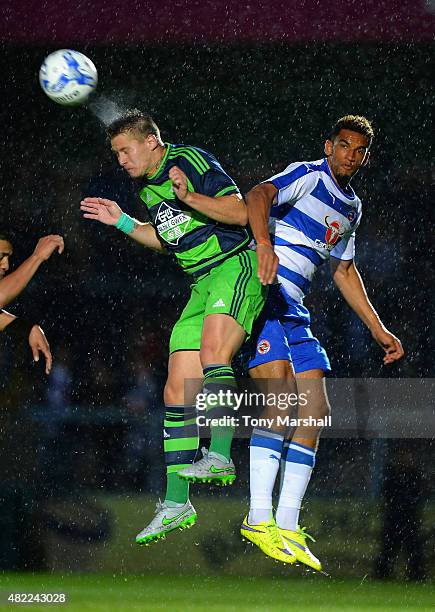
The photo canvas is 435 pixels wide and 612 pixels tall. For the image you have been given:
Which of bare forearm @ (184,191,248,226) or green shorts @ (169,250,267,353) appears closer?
bare forearm @ (184,191,248,226)

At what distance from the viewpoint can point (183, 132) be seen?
7.81 m

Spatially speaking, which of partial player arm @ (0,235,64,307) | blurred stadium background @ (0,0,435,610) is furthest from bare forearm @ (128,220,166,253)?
blurred stadium background @ (0,0,435,610)

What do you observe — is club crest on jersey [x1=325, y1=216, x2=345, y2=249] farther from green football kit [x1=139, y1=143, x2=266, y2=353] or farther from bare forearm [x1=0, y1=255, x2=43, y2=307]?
bare forearm [x1=0, y1=255, x2=43, y2=307]

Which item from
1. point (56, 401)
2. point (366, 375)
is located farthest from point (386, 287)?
point (56, 401)

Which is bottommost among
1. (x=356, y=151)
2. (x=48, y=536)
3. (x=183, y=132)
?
(x=48, y=536)

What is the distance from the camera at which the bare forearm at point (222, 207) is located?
401cm

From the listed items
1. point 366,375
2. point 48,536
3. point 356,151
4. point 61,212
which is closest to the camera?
point 356,151

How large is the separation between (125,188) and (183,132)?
60 centimetres

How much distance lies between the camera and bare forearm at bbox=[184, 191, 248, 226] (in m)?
4.01

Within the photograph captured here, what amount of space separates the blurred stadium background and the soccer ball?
9.06 feet

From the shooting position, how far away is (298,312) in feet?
15.4

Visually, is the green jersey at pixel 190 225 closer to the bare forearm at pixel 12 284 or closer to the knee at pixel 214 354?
the knee at pixel 214 354

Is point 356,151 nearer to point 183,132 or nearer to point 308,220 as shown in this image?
point 308,220
